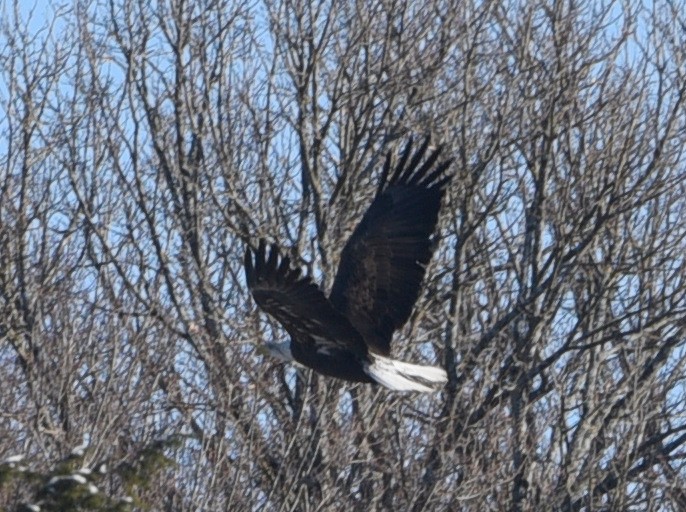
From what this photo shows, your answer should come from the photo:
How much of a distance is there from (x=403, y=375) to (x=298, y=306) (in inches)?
36.6

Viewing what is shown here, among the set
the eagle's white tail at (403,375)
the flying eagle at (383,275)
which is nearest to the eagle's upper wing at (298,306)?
the flying eagle at (383,275)

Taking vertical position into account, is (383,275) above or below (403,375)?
above

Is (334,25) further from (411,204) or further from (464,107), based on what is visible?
(411,204)

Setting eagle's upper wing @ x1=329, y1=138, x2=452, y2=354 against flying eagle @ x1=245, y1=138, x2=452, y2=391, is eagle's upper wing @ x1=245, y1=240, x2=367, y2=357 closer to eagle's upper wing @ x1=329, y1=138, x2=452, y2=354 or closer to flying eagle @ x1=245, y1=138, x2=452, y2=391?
flying eagle @ x1=245, y1=138, x2=452, y2=391

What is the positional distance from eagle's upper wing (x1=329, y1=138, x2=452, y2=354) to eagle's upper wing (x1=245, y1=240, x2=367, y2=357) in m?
0.14

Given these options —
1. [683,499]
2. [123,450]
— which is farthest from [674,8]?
[123,450]

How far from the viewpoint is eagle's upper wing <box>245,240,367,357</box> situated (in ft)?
36.3

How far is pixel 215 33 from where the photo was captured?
17.4 meters

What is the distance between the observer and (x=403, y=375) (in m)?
11.9

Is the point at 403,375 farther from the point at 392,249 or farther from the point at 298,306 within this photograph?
the point at 298,306

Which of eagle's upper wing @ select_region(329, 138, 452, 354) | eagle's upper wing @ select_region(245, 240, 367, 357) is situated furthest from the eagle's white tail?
eagle's upper wing @ select_region(329, 138, 452, 354)

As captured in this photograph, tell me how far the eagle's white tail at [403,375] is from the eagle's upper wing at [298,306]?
0.12 m

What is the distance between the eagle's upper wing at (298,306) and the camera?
11.1 meters

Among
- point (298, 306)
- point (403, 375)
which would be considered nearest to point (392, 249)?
point (298, 306)
